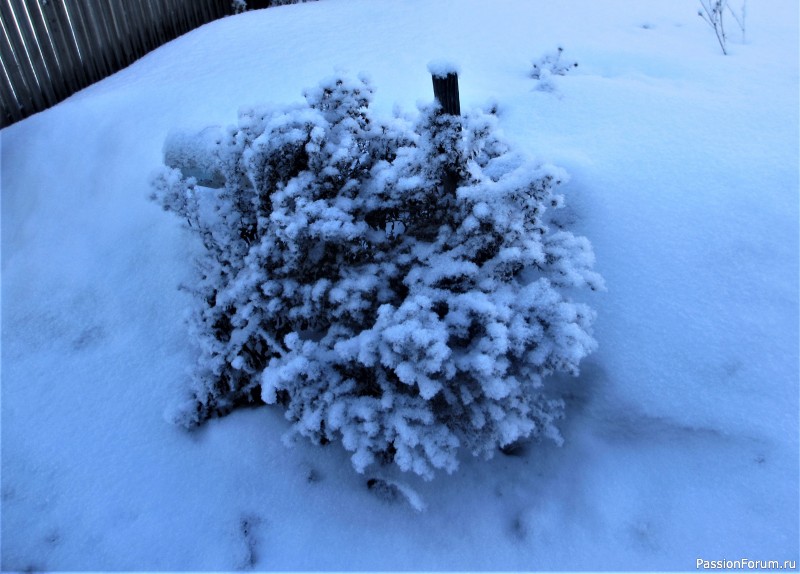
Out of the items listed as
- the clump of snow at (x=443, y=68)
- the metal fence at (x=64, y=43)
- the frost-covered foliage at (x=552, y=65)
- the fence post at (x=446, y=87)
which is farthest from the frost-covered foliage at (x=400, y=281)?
the metal fence at (x=64, y=43)

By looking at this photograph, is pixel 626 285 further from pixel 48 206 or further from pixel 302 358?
pixel 48 206

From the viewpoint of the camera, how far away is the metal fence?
486 centimetres

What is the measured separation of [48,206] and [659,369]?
414 cm

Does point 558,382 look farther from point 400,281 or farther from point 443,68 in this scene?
point 443,68

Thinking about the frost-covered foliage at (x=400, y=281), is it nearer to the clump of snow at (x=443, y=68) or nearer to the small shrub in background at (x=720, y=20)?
the clump of snow at (x=443, y=68)

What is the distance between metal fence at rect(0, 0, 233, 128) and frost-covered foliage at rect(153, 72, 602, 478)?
3.14 meters

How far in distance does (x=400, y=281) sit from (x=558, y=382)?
1.01 metres

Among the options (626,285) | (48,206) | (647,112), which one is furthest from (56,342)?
(647,112)

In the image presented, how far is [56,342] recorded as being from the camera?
3.51 m

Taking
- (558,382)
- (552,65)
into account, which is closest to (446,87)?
(558,382)

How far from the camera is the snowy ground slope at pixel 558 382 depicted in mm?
2703

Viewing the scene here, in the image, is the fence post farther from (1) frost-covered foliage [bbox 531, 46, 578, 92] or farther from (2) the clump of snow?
(1) frost-covered foliage [bbox 531, 46, 578, 92]

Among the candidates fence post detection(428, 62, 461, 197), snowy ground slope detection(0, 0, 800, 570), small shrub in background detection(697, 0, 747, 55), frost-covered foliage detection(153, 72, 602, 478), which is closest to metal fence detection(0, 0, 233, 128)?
snowy ground slope detection(0, 0, 800, 570)

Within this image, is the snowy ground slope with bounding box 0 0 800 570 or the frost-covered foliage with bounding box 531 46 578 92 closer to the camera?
the snowy ground slope with bounding box 0 0 800 570
